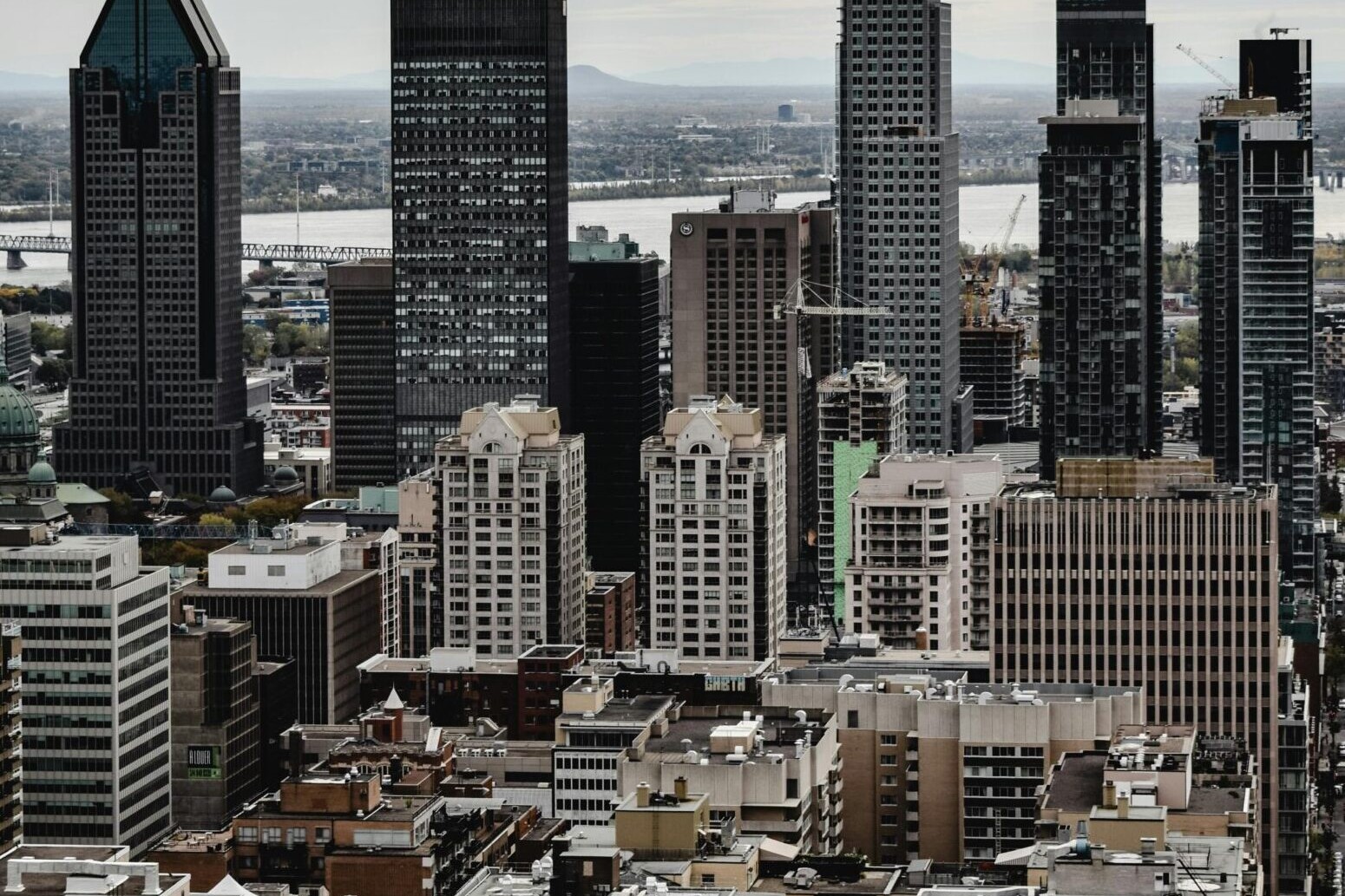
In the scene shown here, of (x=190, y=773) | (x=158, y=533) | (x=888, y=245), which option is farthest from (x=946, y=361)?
(x=190, y=773)

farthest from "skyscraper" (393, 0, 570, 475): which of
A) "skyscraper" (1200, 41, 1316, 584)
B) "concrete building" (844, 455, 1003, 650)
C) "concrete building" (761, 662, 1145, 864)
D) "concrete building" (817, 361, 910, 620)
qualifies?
"concrete building" (761, 662, 1145, 864)

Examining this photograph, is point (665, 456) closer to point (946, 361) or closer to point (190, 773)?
point (190, 773)

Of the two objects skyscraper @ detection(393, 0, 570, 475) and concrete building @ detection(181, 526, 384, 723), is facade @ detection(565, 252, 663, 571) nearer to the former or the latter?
skyscraper @ detection(393, 0, 570, 475)

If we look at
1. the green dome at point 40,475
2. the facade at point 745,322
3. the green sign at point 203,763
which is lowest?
the green sign at point 203,763

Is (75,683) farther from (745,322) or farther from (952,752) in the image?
(745,322)

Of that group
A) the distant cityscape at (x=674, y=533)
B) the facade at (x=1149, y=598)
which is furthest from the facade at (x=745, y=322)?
the facade at (x=1149, y=598)

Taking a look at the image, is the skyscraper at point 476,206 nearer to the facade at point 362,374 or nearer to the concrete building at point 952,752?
the facade at point 362,374

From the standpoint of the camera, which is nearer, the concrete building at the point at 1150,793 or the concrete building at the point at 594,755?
the concrete building at the point at 1150,793

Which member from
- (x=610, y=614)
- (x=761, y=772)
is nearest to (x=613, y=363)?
(x=610, y=614)
